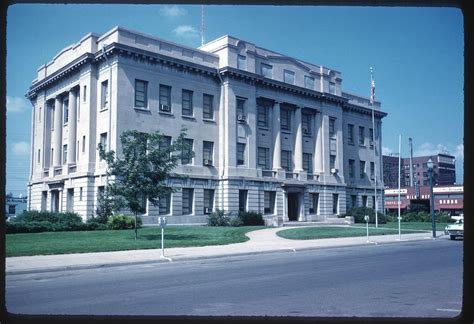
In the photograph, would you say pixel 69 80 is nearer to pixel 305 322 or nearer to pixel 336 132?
pixel 336 132

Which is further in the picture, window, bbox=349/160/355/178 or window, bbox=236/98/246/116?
window, bbox=349/160/355/178

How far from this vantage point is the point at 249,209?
1572 inches

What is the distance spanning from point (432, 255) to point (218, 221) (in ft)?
68.8

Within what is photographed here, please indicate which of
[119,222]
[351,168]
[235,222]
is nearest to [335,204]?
[351,168]

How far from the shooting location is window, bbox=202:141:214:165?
3875 cm

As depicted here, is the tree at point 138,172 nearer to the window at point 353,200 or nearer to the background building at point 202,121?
the background building at point 202,121

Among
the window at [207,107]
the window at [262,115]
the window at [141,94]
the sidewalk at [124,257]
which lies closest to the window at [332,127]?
the window at [262,115]

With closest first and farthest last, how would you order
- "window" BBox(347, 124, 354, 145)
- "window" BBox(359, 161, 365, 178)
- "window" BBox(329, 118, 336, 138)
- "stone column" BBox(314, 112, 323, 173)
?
"stone column" BBox(314, 112, 323, 173)
"window" BBox(329, 118, 336, 138)
"window" BBox(347, 124, 354, 145)
"window" BBox(359, 161, 365, 178)

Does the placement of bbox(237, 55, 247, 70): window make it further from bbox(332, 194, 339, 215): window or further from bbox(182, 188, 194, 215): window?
bbox(332, 194, 339, 215): window

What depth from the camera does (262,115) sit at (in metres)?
43.4

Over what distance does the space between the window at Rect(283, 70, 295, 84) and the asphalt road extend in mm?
31662

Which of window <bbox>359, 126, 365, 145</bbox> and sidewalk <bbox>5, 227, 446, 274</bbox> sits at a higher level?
window <bbox>359, 126, 365, 145</bbox>

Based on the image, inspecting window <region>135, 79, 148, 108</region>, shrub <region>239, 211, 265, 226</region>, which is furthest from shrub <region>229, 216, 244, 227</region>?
window <region>135, 79, 148, 108</region>

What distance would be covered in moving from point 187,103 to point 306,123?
1526 centimetres
